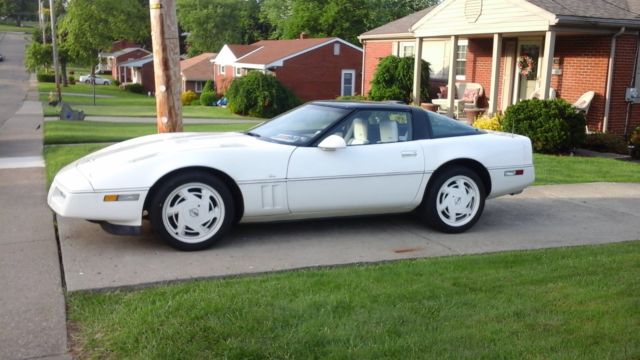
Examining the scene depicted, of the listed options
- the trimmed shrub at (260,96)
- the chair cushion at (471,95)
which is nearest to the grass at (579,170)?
the chair cushion at (471,95)

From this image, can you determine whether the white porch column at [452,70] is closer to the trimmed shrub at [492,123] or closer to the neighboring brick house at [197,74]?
the trimmed shrub at [492,123]

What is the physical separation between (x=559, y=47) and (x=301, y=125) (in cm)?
1345

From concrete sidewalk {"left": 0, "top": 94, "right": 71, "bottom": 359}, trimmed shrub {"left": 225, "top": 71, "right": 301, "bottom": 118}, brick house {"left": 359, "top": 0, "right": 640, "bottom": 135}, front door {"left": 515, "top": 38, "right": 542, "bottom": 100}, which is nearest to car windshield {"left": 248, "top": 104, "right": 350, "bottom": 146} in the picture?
concrete sidewalk {"left": 0, "top": 94, "right": 71, "bottom": 359}

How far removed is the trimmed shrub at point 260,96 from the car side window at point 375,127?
28973 millimetres

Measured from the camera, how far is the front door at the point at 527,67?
18.9 metres

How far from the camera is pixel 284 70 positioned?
39.2 metres

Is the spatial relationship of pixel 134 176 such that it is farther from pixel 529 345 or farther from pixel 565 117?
pixel 565 117

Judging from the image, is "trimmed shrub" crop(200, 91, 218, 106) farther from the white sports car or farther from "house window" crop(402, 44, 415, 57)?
the white sports car

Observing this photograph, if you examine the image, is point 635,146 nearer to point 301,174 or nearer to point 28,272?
point 301,174

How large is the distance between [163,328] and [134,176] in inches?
77.5

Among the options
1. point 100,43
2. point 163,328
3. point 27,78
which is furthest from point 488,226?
point 27,78

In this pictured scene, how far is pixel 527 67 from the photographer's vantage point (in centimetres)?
1917

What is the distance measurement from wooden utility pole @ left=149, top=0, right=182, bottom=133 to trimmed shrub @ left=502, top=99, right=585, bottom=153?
8625mm

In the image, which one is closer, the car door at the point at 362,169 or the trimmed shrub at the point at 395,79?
the car door at the point at 362,169
